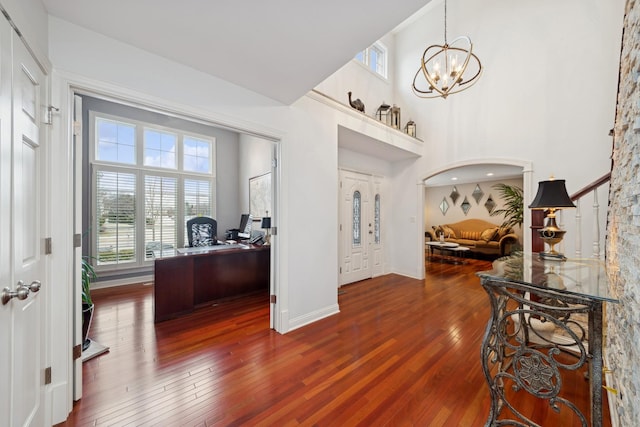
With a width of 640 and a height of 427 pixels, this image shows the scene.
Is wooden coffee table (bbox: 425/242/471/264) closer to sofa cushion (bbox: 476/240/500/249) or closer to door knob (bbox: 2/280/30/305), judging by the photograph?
sofa cushion (bbox: 476/240/500/249)

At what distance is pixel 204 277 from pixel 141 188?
8.06 ft

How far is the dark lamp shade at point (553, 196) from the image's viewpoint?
1.96m

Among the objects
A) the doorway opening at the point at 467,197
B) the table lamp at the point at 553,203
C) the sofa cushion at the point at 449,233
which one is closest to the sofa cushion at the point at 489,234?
the doorway opening at the point at 467,197

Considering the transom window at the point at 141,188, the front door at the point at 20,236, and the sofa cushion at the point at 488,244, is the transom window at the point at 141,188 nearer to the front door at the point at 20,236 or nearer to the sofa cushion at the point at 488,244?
the front door at the point at 20,236

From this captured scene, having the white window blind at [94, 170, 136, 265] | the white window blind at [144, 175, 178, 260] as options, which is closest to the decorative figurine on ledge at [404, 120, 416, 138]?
the white window blind at [144, 175, 178, 260]

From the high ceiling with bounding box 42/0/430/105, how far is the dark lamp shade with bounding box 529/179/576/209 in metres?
1.83

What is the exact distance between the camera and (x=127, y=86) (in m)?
1.71

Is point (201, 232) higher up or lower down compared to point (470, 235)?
higher up

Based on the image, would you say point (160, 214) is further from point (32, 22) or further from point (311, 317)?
point (32, 22)

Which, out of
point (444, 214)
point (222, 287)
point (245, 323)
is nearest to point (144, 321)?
point (222, 287)

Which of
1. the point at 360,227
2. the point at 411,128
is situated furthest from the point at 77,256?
the point at 411,128

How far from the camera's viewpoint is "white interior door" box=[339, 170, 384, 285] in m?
4.29

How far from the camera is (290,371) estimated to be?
1.92 meters

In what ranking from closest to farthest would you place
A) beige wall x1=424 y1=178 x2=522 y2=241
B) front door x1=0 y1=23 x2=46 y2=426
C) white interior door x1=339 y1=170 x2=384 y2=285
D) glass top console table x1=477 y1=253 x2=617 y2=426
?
front door x1=0 y1=23 x2=46 y2=426 < glass top console table x1=477 y1=253 x2=617 y2=426 < white interior door x1=339 y1=170 x2=384 y2=285 < beige wall x1=424 y1=178 x2=522 y2=241
